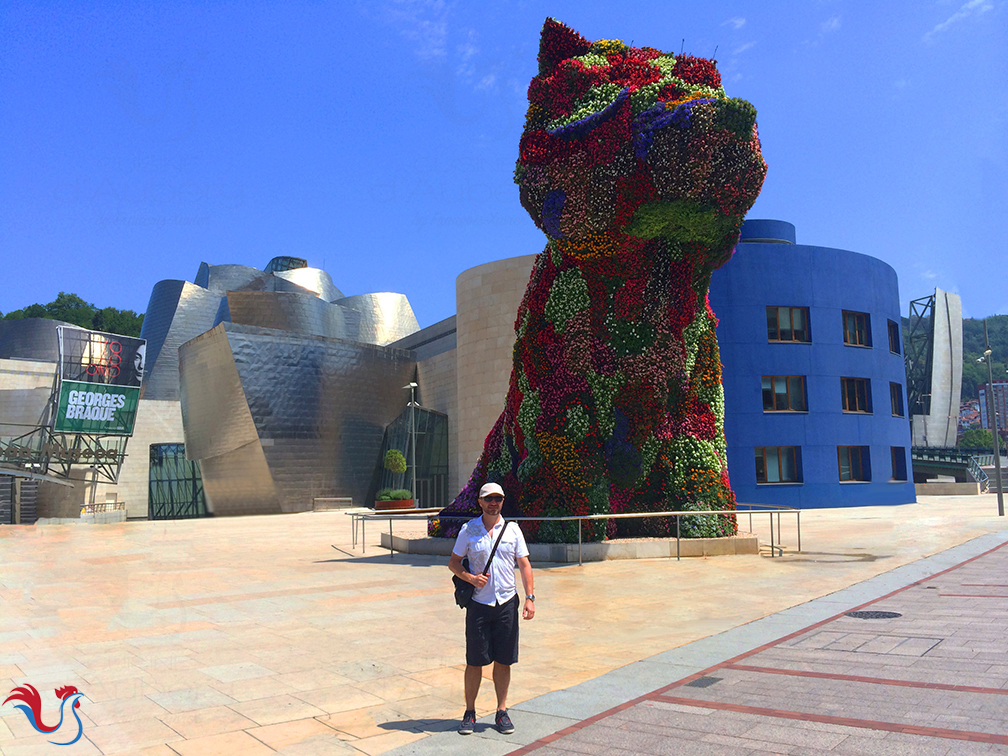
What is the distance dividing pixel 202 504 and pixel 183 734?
58422 millimetres

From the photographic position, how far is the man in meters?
5.58

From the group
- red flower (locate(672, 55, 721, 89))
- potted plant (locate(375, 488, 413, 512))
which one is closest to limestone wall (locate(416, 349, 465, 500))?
potted plant (locate(375, 488, 413, 512))

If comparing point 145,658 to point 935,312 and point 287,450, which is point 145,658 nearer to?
point 287,450

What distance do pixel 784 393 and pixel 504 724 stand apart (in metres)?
34.6

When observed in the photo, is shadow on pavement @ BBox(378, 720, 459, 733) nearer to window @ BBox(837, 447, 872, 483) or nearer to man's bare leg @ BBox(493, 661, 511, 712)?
man's bare leg @ BBox(493, 661, 511, 712)

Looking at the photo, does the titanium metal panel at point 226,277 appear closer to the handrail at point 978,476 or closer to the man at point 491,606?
the handrail at point 978,476

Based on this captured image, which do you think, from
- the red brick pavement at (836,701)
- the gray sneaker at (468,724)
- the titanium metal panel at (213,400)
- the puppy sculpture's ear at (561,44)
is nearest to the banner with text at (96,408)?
the titanium metal panel at (213,400)

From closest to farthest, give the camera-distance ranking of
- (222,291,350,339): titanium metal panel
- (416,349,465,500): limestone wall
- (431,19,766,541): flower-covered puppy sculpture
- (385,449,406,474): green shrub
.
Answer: (431,19,766,541): flower-covered puppy sculpture
(385,449,406,474): green shrub
(416,349,465,500): limestone wall
(222,291,350,339): titanium metal panel

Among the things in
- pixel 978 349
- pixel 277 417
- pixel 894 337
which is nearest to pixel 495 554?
pixel 894 337

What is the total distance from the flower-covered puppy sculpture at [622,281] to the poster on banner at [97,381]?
33.9 meters

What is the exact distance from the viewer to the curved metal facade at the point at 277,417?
4497 centimetres

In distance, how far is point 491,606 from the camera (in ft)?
18.5

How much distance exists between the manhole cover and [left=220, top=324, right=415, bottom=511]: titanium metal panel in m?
39.6

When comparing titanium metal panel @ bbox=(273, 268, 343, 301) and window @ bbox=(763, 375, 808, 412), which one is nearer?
window @ bbox=(763, 375, 808, 412)
